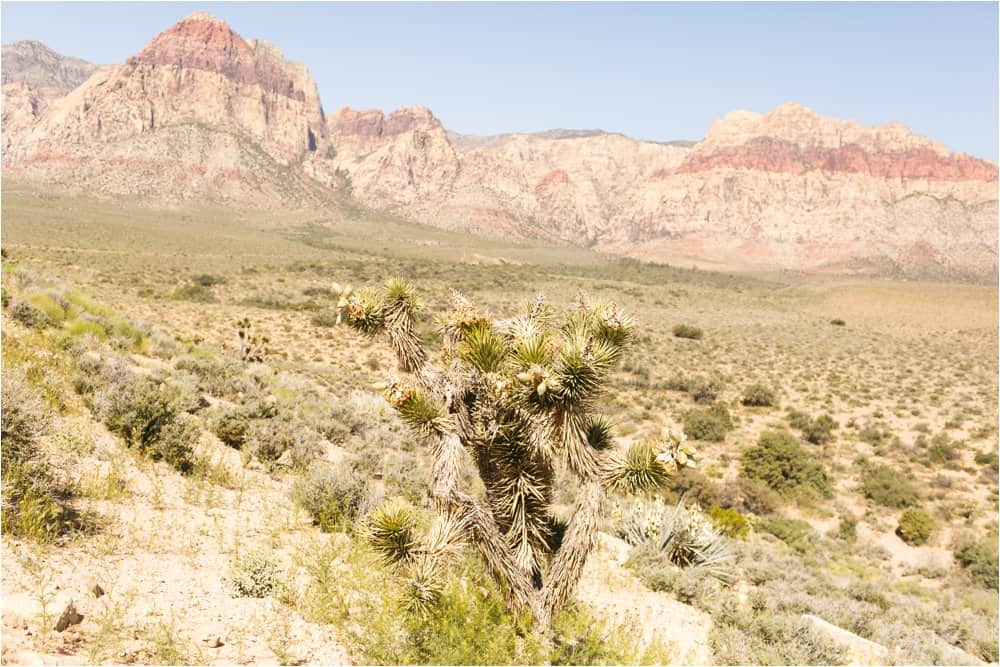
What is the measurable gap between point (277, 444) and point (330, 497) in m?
2.45

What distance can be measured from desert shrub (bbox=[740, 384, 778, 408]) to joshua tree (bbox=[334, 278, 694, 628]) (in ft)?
77.8

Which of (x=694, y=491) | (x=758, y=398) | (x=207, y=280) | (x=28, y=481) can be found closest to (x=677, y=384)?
(x=758, y=398)

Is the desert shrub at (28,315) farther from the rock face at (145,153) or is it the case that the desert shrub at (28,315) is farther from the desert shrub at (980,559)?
the rock face at (145,153)

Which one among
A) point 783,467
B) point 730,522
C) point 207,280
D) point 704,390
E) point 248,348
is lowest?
point 783,467

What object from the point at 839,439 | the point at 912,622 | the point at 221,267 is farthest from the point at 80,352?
the point at 221,267

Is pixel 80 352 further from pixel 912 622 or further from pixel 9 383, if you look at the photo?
pixel 912 622

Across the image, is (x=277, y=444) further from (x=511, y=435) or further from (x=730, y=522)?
(x=730, y=522)

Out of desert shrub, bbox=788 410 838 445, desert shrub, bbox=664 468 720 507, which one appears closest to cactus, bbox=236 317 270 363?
desert shrub, bbox=664 468 720 507

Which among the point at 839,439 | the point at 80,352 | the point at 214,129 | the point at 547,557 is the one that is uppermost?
the point at 214,129

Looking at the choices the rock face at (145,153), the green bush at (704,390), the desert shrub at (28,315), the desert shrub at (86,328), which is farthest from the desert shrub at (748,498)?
the rock face at (145,153)

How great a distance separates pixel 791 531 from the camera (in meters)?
13.8

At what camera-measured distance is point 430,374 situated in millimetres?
5359

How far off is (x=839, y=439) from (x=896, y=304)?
65.1 m

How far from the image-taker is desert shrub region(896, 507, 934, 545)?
1470cm
